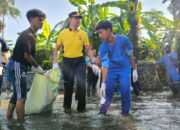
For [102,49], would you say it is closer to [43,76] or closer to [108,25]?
[108,25]

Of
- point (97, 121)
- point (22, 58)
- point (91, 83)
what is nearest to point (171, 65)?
point (91, 83)

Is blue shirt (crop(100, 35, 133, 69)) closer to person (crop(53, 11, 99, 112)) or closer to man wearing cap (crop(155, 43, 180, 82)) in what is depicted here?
person (crop(53, 11, 99, 112))

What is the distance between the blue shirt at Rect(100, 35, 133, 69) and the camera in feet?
20.3

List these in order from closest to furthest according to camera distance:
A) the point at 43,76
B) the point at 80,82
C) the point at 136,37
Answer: the point at 43,76
the point at 80,82
the point at 136,37

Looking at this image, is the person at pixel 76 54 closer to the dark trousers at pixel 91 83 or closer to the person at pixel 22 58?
the person at pixel 22 58

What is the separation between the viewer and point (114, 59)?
623 cm

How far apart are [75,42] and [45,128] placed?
260cm

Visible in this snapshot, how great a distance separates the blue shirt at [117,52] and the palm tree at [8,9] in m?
41.2

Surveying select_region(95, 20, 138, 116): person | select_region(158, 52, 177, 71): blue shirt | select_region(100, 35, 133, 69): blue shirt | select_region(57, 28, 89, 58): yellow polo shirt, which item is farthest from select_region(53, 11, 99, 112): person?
select_region(158, 52, 177, 71): blue shirt

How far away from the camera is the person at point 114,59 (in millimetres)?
6176

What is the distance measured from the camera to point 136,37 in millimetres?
16000

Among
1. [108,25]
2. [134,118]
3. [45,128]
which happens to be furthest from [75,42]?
[45,128]

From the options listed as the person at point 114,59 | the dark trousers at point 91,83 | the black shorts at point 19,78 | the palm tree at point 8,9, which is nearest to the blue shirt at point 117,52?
the person at point 114,59

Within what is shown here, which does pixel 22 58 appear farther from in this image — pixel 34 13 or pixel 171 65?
pixel 171 65
